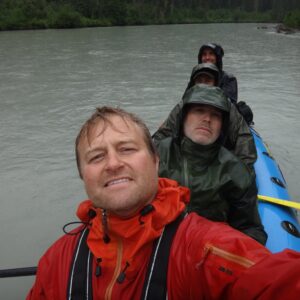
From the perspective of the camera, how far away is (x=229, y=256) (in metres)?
0.93

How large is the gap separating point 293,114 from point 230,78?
8.69ft

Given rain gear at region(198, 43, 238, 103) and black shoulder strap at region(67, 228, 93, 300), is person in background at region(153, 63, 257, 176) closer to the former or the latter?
rain gear at region(198, 43, 238, 103)

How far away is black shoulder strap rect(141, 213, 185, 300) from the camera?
1.06 m

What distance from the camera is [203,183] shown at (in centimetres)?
194

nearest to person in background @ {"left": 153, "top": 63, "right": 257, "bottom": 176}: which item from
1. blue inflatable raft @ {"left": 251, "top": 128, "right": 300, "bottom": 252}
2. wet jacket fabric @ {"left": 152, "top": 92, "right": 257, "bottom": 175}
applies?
wet jacket fabric @ {"left": 152, "top": 92, "right": 257, "bottom": 175}

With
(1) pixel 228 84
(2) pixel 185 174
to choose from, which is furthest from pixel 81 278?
(1) pixel 228 84

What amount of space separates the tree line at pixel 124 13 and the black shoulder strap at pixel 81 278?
30.3m

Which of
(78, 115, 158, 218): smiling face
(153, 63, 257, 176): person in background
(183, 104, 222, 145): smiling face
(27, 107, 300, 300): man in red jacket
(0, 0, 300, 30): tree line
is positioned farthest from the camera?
(0, 0, 300, 30): tree line

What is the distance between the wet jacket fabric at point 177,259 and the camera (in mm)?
867

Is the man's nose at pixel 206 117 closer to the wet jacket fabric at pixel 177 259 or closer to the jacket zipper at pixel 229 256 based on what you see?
the wet jacket fabric at pixel 177 259

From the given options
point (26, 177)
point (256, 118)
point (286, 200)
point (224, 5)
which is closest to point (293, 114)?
point (256, 118)

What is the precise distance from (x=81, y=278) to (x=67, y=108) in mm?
6099

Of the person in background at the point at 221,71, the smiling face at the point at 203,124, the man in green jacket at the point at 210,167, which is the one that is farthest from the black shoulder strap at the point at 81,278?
the person in background at the point at 221,71

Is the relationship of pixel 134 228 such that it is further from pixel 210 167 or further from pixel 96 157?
pixel 210 167
